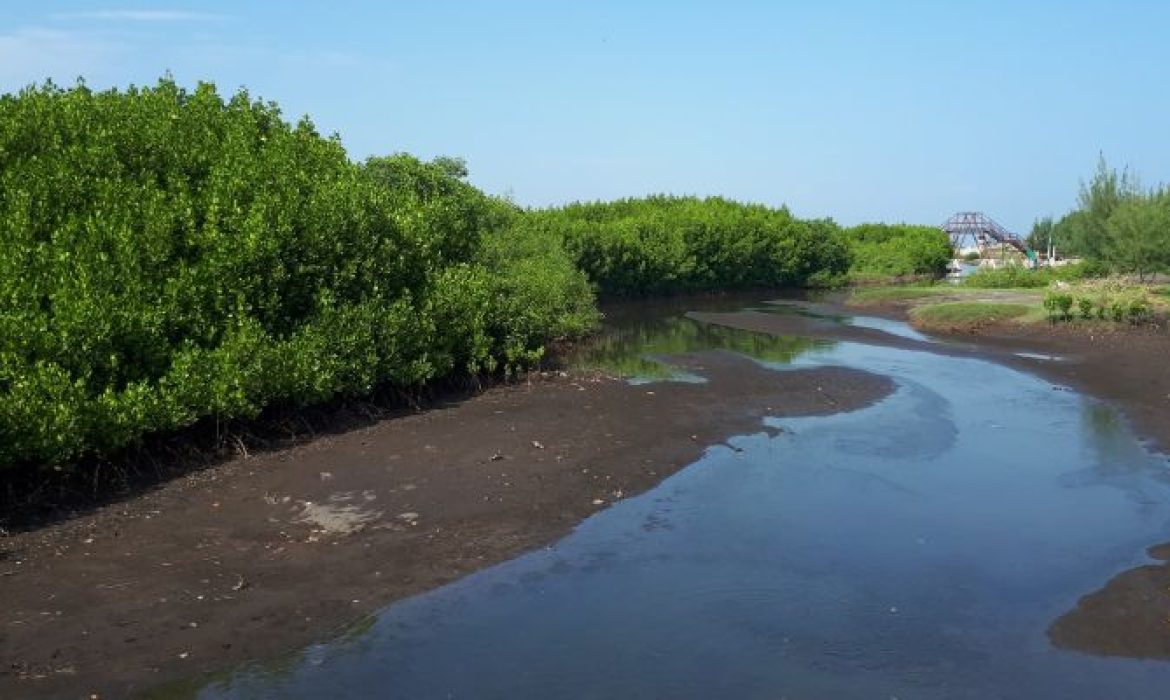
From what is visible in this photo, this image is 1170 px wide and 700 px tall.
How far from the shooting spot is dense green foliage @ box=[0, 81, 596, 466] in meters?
16.8

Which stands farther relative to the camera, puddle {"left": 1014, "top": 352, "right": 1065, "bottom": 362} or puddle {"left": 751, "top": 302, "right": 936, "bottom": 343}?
puddle {"left": 751, "top": 302, "right": 936, "bottom": 343}

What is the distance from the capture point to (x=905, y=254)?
8850 cm

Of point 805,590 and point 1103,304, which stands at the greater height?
point 1103,304

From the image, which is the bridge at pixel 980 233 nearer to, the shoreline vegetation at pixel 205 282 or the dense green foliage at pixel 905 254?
the dense green foliage at pixel 905 254

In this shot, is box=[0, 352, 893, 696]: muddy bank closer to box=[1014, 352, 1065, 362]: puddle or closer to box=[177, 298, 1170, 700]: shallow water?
box=[177, 298, 1170, 700]: shallow water

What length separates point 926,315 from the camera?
4872cm

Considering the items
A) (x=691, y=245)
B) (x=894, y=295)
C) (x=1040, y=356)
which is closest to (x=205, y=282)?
(x=1040, y=356)

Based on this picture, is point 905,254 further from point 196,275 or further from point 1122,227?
point 196,275

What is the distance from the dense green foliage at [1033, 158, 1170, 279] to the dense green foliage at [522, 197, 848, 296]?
1933 cm

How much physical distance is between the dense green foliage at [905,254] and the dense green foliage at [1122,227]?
16969 millimetres

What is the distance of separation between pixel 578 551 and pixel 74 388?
26.7 feet

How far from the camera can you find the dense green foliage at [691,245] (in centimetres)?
6084

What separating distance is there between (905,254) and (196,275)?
77.2m

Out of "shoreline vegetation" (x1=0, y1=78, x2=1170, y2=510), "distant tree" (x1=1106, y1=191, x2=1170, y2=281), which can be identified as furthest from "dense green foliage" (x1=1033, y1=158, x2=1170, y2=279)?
"shoreline vegetation" (x1=0, y1=78, x2=1170, y2=510)
